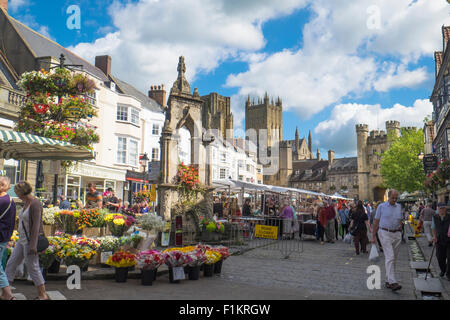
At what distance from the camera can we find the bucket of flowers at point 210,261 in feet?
23.6

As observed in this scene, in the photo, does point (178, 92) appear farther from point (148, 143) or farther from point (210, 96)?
Answer: point (210, 96)

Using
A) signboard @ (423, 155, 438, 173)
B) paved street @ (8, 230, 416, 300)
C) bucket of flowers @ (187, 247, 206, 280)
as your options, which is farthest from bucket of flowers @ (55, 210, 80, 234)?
signboard @ (423, 155, 438, 173)

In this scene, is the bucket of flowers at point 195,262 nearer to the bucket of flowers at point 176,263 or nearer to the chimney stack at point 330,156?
the bucket of flowers at point 176,263

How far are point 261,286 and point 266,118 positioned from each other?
109939 mm

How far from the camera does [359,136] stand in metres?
76.1

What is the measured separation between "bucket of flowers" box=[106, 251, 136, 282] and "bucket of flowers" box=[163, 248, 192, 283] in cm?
63

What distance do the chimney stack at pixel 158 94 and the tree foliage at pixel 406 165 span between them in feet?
90.0

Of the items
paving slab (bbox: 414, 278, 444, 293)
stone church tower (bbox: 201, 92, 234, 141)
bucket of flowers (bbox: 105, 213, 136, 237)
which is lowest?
paving slab (bbox: 414, 278, 444, 293)

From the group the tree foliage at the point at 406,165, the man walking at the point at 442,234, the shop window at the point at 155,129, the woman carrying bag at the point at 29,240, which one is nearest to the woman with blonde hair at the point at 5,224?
the woman carrying bag at the point at 29,240

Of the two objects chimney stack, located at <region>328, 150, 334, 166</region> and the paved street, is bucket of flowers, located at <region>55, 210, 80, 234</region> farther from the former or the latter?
chimney stack, located at <region>328, 150, 334, 166</region>

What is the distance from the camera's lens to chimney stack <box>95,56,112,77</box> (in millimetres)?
31734

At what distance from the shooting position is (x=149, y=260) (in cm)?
633

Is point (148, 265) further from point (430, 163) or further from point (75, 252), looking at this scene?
point (430, 163)
